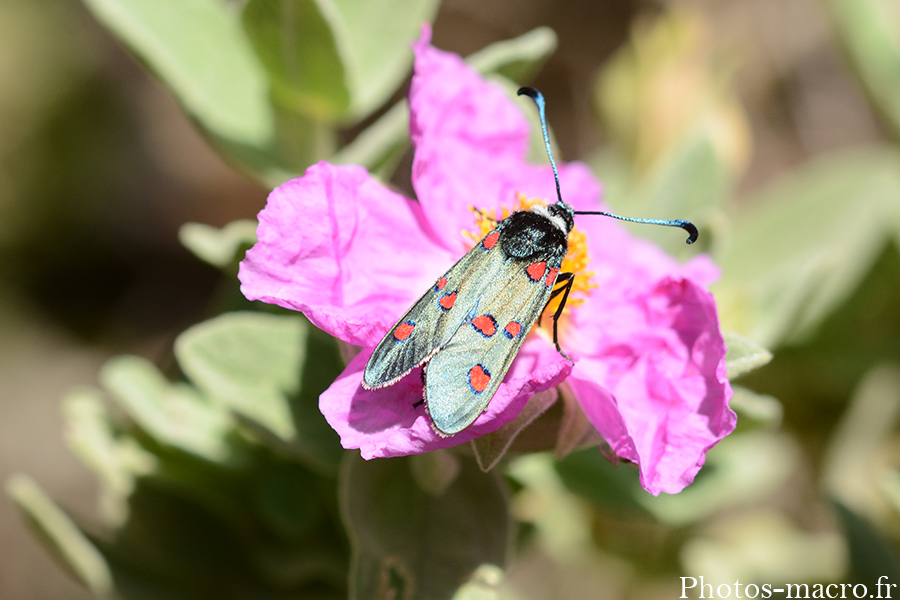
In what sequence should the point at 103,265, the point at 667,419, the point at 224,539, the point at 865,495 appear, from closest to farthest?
the point at 667,419
the point at 224,539
the point at 865,495
the point at 103,265

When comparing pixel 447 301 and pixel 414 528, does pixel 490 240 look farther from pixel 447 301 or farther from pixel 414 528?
pixel 414 528

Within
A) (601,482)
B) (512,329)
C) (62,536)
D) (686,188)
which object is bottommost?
(601,482)

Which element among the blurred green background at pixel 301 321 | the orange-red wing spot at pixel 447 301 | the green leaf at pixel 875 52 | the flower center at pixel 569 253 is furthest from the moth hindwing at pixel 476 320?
the green leaf at pixel 875 52

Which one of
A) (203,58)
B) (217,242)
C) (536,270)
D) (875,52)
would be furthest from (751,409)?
(875,52)

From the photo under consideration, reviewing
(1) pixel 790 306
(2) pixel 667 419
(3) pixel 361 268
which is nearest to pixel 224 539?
(3) pixel 361 268

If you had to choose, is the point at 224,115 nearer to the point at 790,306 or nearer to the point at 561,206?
the point at 561,206

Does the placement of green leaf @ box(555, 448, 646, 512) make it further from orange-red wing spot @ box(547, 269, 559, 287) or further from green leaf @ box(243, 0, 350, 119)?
green leaf @ box(243, 0, 350, 119)

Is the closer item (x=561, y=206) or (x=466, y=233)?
(x=561, y=206)
